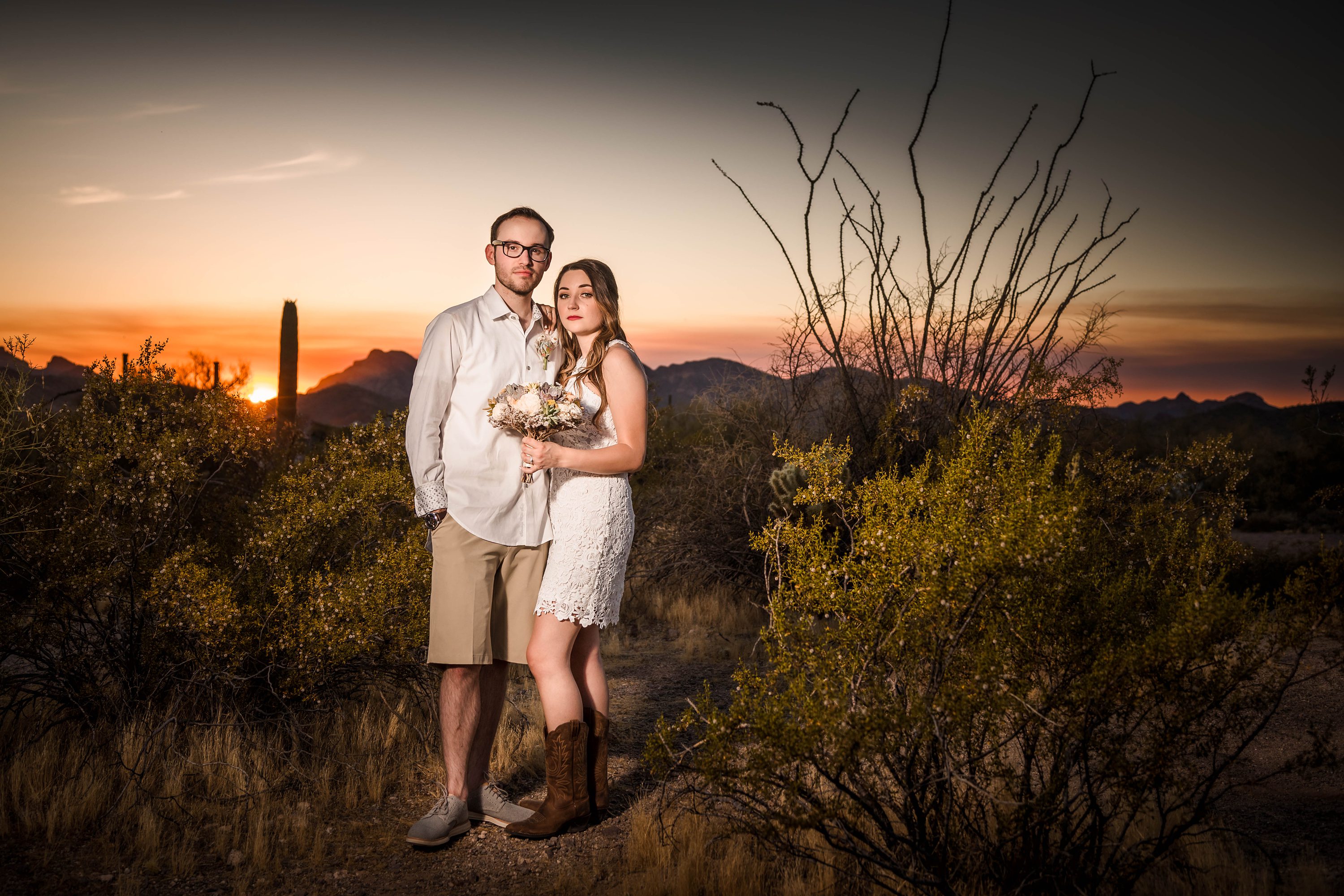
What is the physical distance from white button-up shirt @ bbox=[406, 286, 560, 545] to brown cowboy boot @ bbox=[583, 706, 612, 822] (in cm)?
71

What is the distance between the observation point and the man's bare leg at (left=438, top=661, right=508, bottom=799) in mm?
3254

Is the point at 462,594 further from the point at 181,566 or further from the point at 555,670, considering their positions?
the point at 181,566

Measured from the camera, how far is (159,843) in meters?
3.23

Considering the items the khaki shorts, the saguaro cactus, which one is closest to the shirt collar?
the khaki shorts

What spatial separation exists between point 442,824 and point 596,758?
0.61 meters

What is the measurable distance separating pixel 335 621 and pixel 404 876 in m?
1.14

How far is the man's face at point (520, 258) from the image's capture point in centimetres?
332

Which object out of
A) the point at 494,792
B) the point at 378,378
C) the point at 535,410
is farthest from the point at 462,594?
the point at 378,378

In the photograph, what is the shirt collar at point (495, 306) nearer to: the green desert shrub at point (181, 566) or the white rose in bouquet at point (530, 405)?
the white rose in bouquet at point (530, 405)

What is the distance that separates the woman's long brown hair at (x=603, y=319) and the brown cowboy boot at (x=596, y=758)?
1154mm

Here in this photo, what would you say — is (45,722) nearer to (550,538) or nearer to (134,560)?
(134,560)

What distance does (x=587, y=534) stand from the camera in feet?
10.4

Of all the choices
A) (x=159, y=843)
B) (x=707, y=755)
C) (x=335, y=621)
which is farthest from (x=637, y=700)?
(x=707, y=755)

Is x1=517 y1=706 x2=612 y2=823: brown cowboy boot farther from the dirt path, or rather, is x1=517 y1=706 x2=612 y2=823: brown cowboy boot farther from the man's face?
the man's face
